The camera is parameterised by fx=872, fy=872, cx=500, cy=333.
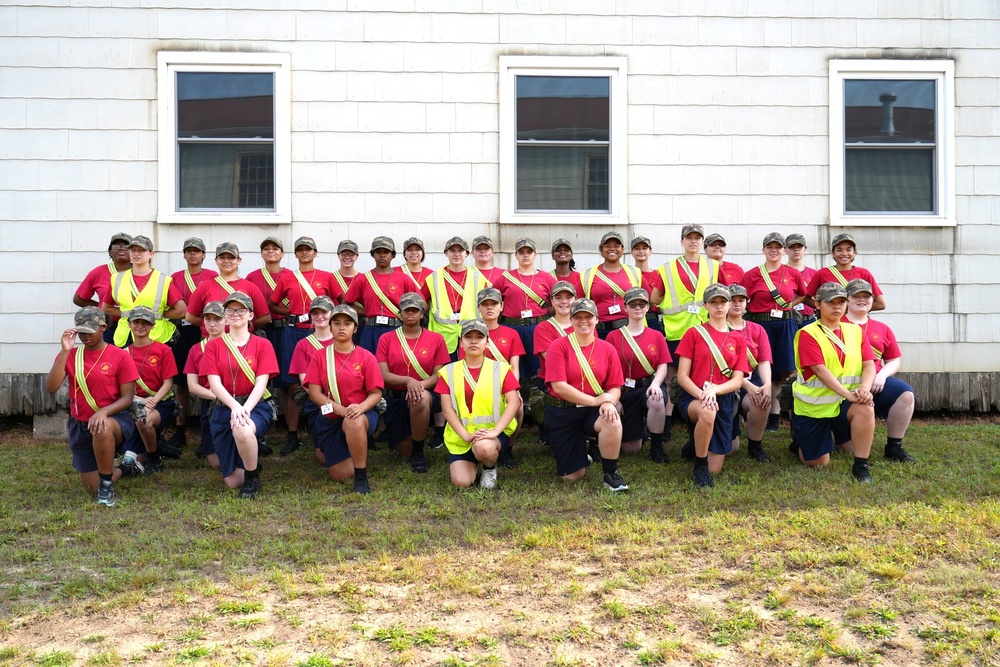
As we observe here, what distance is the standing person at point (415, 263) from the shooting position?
7.77m

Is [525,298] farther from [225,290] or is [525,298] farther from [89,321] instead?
[89,321]

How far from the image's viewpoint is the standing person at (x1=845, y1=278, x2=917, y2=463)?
6758 mm

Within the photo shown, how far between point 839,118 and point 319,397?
596 cm

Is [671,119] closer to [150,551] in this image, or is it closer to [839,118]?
[839,118]

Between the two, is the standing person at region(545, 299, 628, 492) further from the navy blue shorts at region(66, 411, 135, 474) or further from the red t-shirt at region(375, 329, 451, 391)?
the navy blue shorts at region(66, 411, 135, 474)

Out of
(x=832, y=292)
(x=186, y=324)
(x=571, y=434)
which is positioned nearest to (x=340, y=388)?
(x=571, y=434)

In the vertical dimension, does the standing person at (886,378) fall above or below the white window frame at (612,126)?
below

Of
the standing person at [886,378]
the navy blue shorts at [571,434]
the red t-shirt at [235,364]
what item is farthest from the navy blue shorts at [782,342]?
the red t-shirt at [235,364]

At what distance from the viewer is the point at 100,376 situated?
20.2ft

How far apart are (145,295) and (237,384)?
1.58 meters

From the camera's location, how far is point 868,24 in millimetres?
8820

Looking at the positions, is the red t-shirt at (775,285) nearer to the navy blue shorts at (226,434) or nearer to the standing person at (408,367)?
the standing person at (408,367)

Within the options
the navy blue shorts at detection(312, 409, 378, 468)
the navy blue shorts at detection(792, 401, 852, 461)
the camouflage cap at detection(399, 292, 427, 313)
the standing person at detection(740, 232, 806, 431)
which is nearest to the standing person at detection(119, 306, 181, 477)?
the navy blue shorts at detection(312, 409, 378, 468)

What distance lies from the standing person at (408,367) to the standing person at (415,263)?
0.62 m
